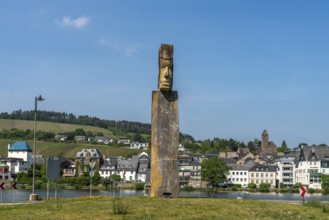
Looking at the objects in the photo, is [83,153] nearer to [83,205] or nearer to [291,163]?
[291,163]

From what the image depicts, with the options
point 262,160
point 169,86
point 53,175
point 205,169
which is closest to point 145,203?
point 169,86

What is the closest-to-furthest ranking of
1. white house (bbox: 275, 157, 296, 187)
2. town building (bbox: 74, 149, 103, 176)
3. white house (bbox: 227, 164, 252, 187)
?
white house (bbox: 275, 157, 296, 187)
white house (bbox: 227, 164, 252, 187)
town building (bbox: 74, 149, 103, 176)

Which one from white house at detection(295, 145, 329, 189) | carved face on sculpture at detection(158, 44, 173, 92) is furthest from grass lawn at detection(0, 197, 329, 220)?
white house at detection(295, 145, 329, 189)

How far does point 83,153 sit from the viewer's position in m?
186

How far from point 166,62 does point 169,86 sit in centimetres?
126

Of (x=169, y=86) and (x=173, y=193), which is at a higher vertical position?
(x=169, y=86)

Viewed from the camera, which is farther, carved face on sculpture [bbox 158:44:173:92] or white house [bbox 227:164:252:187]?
white house [bbox 227:164:252:187]

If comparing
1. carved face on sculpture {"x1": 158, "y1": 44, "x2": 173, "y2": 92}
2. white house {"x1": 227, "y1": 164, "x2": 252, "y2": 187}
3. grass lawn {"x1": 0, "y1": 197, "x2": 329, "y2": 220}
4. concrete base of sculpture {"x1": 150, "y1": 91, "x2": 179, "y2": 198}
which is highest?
carved face on sculpture {"x1": 158, "y1": 44, "x2": 173, "y2": 92}

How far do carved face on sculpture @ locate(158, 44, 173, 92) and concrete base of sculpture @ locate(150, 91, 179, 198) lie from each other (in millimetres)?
1091

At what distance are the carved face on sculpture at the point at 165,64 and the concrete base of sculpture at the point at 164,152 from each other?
1091mm

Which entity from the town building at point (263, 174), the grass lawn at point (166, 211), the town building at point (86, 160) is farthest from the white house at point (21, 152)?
the grass lawn at point (166, 211)

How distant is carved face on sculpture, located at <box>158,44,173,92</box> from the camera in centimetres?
2552

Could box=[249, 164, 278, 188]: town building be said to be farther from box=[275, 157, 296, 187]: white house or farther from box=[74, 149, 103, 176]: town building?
box=[74, 149, 103, 176]: town building

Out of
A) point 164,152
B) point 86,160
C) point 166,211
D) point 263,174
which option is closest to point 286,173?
point 263,174
